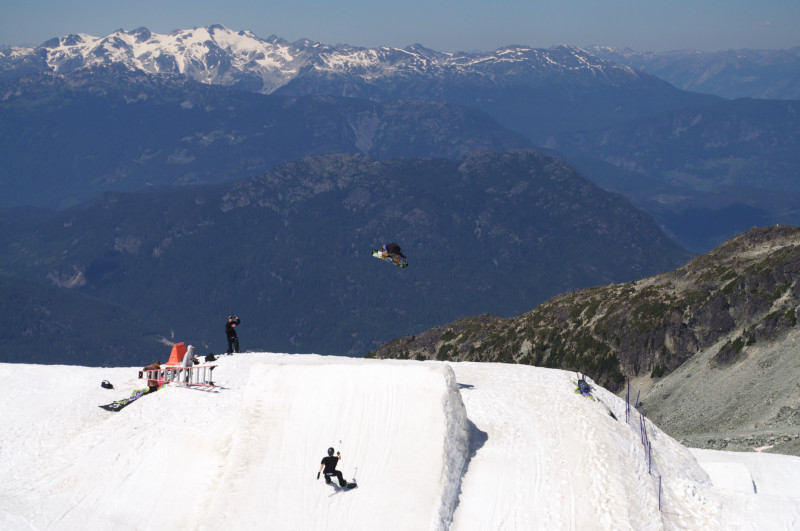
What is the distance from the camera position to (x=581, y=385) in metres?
48.5

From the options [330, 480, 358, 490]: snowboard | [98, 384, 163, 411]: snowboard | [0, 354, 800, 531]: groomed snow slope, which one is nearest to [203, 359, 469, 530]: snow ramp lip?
[0, 354, 800, 531]: groomed snow slope

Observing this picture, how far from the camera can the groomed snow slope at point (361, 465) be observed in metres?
35.2

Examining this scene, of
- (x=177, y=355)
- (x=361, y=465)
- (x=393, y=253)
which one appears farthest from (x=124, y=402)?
(x=393, y=253)

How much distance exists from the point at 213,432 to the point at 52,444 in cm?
1028

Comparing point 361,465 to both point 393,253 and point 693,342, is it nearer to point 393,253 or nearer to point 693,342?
point 393,253

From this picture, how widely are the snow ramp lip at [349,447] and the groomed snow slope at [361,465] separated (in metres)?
0.07

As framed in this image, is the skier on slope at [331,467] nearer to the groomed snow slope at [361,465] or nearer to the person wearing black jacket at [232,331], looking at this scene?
the groomed snow slope at [361,465]

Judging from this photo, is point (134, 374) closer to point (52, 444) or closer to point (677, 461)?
point (52, 444)

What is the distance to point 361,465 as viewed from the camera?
122ft

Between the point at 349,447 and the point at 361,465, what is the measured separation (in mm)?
1400

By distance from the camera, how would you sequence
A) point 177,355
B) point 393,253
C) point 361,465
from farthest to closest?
point 393,253
point 177,355
point 361,465

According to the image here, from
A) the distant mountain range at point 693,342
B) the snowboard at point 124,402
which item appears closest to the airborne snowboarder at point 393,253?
the snowboard at point 124,402

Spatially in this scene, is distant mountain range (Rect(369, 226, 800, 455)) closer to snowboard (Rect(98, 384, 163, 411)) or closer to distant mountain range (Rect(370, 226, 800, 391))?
distant mountain range (Rect(370, 226, 800, 391))

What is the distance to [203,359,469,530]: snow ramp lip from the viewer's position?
113 ft
